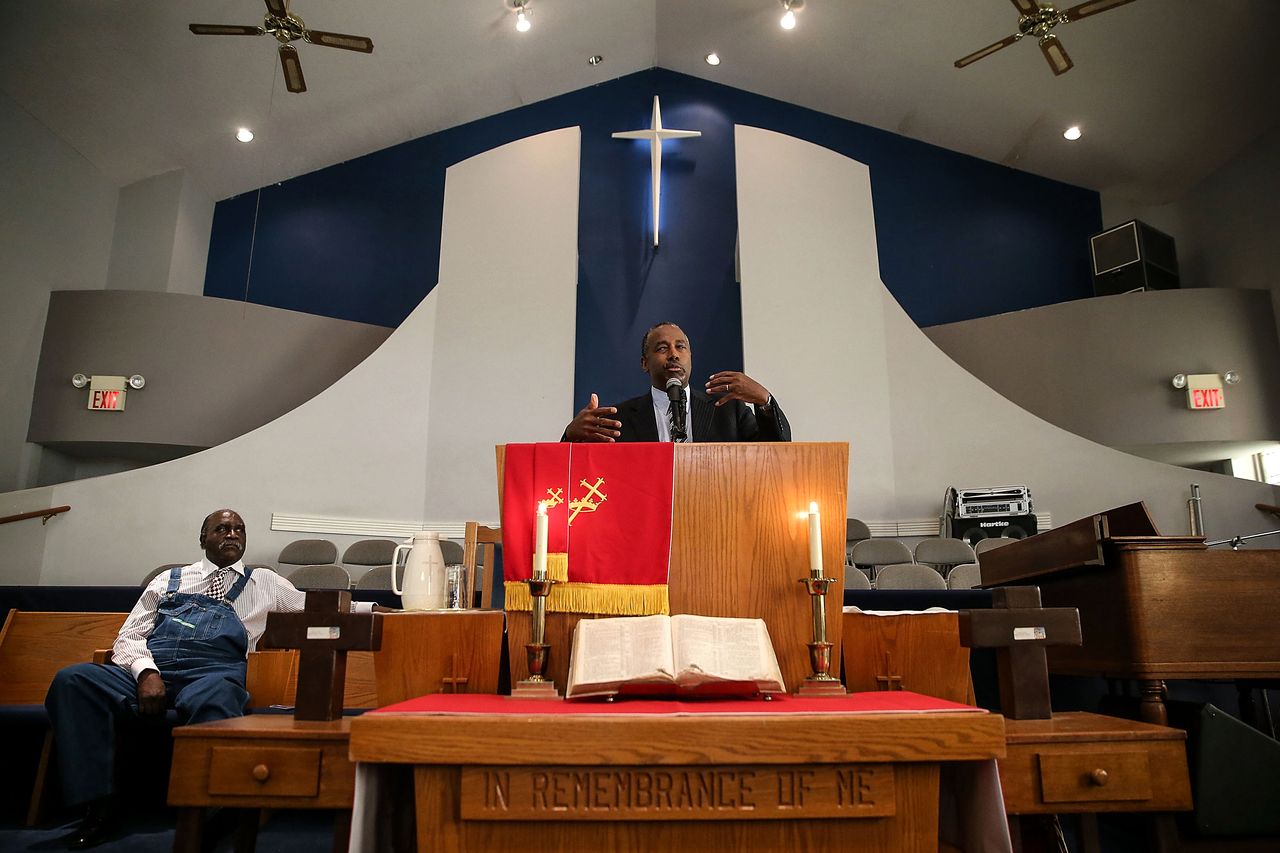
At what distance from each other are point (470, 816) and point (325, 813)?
6.43 ft

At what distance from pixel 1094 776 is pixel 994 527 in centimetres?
503

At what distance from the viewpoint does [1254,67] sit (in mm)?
7109

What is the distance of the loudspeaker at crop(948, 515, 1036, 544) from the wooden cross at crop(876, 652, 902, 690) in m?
4.68

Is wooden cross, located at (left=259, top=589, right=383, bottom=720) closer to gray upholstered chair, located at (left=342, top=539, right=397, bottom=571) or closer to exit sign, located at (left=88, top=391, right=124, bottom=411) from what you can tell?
gray upholstered chair, located at (left=342, top=539, right=397, bottom=571)

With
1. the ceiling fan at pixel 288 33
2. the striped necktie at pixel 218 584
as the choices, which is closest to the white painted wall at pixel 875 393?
the ceiling fan at pixel 288 33

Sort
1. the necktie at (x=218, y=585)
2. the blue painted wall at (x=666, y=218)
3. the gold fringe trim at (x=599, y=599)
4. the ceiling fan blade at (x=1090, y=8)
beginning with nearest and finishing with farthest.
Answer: the gold fringe trim at (x=599, y=599)
the necktie at (x=218, y=585)
the ceiling fan blade at (x=1090, y=8)
the blue painted wall at (x=666, y=218)

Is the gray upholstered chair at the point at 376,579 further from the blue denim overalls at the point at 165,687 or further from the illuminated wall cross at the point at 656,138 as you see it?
the illuminated wall cross at the point at 656,138

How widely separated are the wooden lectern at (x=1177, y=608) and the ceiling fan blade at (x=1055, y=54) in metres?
4.89

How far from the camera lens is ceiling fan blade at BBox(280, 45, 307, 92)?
625cm

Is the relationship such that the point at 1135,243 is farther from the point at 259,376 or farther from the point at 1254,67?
the point at 259,376

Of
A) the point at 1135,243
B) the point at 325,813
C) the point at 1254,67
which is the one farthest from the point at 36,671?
the point at 1254,67

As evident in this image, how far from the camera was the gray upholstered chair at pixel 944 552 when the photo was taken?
620 cm

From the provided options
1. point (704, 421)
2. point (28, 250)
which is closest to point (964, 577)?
point (704, 421)

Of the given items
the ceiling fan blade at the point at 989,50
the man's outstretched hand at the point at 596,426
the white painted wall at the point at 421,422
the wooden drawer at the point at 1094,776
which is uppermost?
the ceiling fan blade at the point at 989,50
